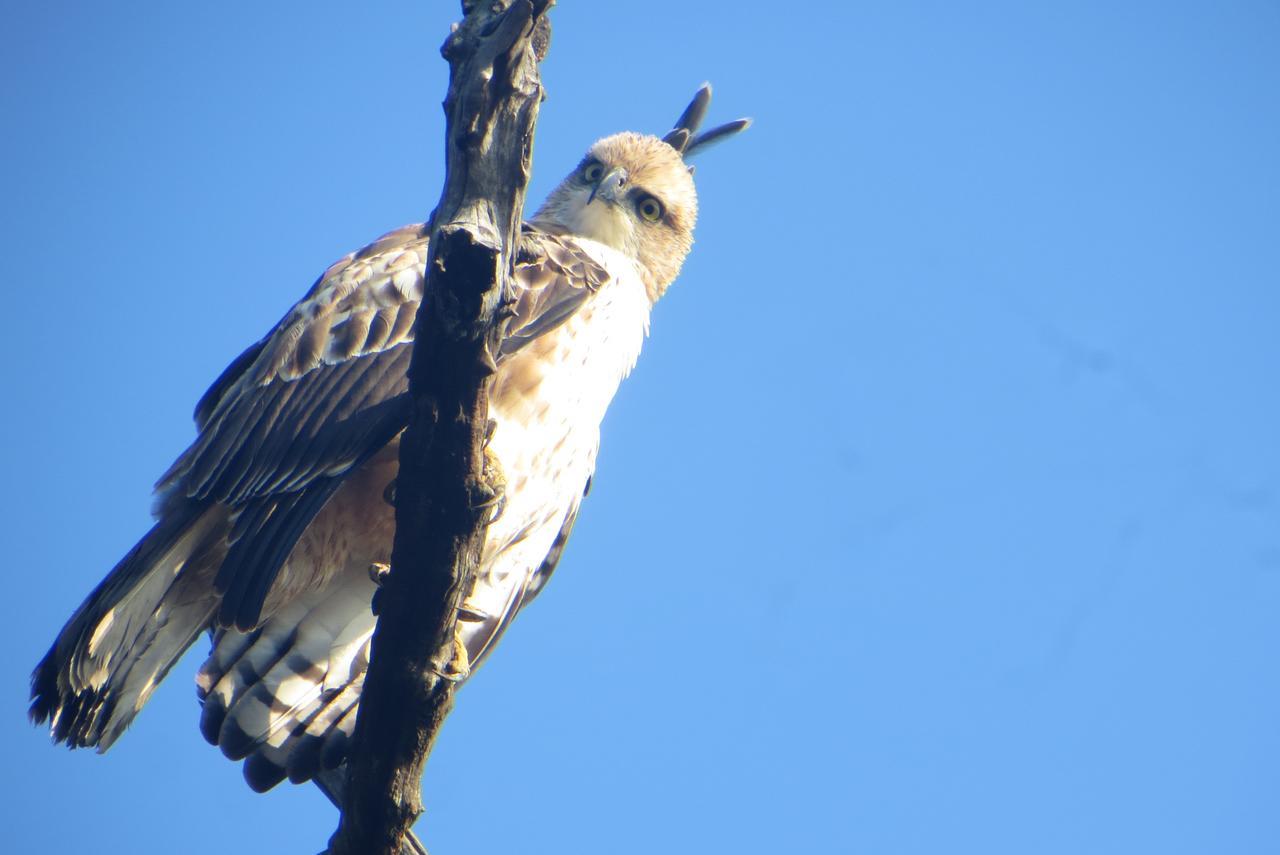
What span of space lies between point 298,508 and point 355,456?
0.91 feet

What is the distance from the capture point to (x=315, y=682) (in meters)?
5.04

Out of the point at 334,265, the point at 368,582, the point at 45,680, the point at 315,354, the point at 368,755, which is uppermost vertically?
the point at 334,265

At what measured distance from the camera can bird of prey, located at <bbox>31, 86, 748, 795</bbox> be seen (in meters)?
4.56

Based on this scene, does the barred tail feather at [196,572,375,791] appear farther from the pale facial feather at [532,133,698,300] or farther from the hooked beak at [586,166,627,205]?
the hooked beak at [586,166,627,205]

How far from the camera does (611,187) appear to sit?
21.3ft

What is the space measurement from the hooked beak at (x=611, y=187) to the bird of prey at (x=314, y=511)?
93 cm

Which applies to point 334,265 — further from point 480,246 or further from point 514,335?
point 480,246

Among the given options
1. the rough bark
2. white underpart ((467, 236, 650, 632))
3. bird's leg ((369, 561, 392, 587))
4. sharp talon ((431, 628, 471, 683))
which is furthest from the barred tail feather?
bird's leg ((369, 561, 392, 587))

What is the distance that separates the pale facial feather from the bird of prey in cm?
91

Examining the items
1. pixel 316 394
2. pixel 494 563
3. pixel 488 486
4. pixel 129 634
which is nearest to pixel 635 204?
pixel 494 563

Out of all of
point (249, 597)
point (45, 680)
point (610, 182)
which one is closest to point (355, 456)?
point (249, 597)

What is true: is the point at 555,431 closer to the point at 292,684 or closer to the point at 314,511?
the point at 314,511

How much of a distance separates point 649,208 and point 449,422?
3.62m

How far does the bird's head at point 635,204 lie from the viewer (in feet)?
21.4
